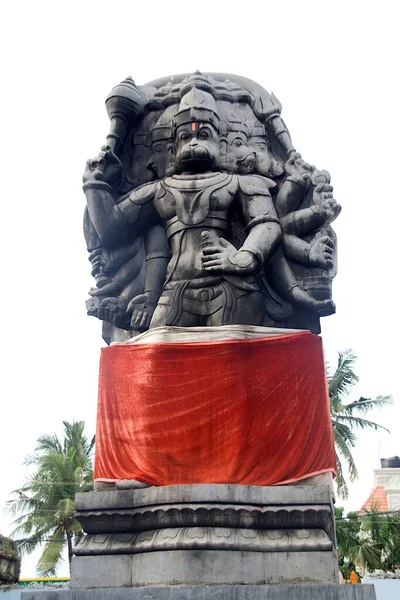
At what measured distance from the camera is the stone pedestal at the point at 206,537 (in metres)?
6.04

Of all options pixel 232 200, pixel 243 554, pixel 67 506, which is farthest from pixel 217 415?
pixel 67 506

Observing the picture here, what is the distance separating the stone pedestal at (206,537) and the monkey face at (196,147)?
3.76m

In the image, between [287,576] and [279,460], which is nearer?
[287,576]

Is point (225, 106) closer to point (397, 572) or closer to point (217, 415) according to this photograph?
point (217, 415)

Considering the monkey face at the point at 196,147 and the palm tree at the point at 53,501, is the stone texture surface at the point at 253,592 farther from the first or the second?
the palm tree at the point at 53,501

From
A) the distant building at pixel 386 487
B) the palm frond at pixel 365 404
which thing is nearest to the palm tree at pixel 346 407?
the palm frond at pixel 365 404

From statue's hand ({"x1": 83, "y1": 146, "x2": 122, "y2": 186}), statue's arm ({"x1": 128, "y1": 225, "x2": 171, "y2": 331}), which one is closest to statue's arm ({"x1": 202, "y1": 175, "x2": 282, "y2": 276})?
statue's arm ({"x1": 128, "y1": 225, "x2": 171, "y2": 331})

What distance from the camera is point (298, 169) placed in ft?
27.3

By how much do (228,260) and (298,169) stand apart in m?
1.62

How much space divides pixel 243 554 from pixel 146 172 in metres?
4.74

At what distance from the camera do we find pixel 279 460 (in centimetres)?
680

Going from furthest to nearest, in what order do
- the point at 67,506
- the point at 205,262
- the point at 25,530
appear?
the point at 25,530
the point at 67,506
the point at 205,262

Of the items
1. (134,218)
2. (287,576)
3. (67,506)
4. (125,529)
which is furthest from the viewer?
(67,506)

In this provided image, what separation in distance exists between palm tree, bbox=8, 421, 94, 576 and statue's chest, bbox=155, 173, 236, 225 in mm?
16449
